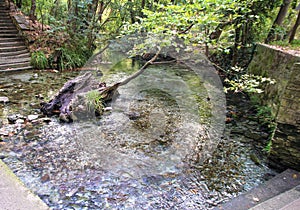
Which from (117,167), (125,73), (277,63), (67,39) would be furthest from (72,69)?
(277,63)

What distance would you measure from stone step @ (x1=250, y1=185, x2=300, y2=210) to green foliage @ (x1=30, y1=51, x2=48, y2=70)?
698 cm

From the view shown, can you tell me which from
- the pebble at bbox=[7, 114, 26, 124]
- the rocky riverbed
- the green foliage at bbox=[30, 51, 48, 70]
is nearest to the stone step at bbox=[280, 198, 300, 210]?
the rocky riverbed

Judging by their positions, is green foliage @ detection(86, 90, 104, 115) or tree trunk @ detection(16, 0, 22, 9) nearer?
green foliage @ detection(86, 90, 104, 115)

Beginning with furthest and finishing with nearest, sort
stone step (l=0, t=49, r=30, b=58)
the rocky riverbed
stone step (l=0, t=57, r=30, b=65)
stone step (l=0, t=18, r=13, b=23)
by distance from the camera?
stone step (l=0, t=18, r=13, b=23) < stone step (l=0, t=49, r=30, b=58) < stone step (l=0, t=57, r=30, b=65) < the rocky riverbed

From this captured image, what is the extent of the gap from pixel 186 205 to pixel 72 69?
6381 millimetres

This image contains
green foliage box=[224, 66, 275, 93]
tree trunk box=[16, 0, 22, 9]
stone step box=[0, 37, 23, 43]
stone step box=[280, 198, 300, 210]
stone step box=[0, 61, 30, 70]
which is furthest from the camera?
tree trunk box=[16, 0, 22, 9]

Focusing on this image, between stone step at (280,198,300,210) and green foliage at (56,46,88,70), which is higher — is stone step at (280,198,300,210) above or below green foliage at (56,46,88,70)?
above

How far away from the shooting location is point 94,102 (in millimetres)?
4340

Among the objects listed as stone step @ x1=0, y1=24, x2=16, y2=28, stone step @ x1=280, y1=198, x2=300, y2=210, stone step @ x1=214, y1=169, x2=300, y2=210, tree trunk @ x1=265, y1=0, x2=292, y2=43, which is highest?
tree trunk @ x1=265, y1=0, x2=292, y2=43

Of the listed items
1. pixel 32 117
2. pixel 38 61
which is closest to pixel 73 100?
pixel 32 117

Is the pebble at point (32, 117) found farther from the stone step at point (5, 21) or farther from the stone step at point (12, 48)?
the stone step at point (5, 21)

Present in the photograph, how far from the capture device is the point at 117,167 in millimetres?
2834

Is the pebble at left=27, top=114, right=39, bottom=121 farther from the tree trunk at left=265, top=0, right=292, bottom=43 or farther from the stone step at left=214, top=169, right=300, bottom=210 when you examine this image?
the tree trunk at left=265, top=0, right=292, bottom=43

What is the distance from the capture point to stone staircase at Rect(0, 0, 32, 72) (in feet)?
21.6
